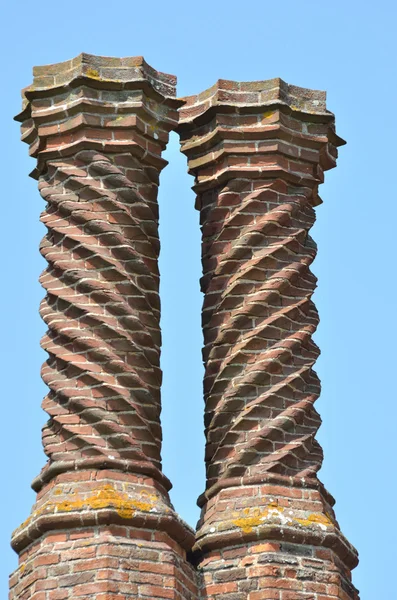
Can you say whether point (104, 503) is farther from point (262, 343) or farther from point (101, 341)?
point (262, 343)

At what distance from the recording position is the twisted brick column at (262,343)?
711 inches

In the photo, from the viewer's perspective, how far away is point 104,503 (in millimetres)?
17719

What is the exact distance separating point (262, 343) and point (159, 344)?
650 mm

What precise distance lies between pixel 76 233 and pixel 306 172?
166 centimetres

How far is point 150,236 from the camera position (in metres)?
19.0

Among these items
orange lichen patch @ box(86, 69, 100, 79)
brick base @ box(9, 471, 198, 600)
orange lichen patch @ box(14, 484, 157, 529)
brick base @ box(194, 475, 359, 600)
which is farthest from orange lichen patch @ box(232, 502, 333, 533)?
orange lichen patch @ box(86, 69, 100, 79)

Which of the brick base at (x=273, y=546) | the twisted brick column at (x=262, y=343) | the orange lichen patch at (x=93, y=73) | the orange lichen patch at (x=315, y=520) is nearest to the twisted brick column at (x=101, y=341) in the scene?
the orange lichen patch at (x=93, y=73)

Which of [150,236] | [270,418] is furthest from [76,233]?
[270,418]

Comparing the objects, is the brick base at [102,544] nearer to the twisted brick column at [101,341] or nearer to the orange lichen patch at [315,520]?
the twisted brick column at [101,341]

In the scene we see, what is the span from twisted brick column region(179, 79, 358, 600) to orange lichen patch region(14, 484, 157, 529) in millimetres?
570

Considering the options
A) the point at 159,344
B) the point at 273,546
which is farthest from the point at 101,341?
the point at 273,546

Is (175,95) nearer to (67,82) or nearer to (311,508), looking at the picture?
(67,82)

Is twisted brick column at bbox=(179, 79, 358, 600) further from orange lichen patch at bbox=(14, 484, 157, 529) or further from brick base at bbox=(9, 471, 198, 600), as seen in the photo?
orange lichen patch at bbox=(14, 484, 157, 529)

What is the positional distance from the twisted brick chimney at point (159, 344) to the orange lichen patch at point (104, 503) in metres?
0.02
